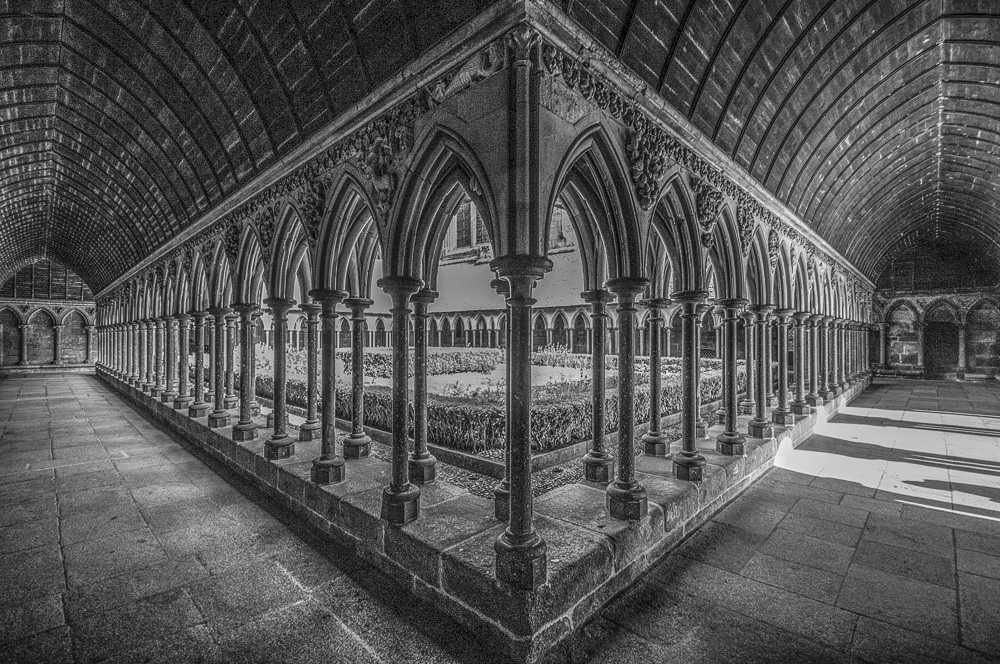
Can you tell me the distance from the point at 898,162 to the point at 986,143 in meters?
1.30

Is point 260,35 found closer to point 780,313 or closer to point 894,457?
point 780,313

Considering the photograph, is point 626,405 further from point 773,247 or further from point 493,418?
point 773,247

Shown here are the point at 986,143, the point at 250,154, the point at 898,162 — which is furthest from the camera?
the point at 898,162

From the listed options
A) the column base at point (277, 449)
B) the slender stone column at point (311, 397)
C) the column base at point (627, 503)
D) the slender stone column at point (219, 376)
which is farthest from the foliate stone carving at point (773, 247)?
the slender stone column at point (219, 376)

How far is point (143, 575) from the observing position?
3.28 meters

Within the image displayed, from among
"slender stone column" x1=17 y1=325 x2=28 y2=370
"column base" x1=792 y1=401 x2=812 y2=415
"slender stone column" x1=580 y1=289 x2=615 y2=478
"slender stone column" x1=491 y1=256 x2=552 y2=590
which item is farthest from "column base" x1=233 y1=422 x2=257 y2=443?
"slender stone column" x1=17 y1=325 x2=28 y2=370

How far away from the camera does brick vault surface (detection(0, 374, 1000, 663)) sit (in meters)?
2.53

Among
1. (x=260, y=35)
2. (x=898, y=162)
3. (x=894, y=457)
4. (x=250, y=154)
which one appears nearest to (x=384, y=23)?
(x=260, y=35)

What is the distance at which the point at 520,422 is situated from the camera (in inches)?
111

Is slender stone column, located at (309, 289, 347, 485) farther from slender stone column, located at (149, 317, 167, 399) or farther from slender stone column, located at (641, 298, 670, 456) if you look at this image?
slender stone column, located at (149, 317, 167, 399)

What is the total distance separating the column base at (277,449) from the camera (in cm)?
509

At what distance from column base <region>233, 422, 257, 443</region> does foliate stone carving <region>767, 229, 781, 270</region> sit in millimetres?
7764

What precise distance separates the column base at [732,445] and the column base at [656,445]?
63 centimetres

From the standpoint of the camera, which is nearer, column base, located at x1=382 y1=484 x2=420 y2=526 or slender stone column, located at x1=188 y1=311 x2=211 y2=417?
column base, located at x1=382 y1=484 x2=420 y2=526
